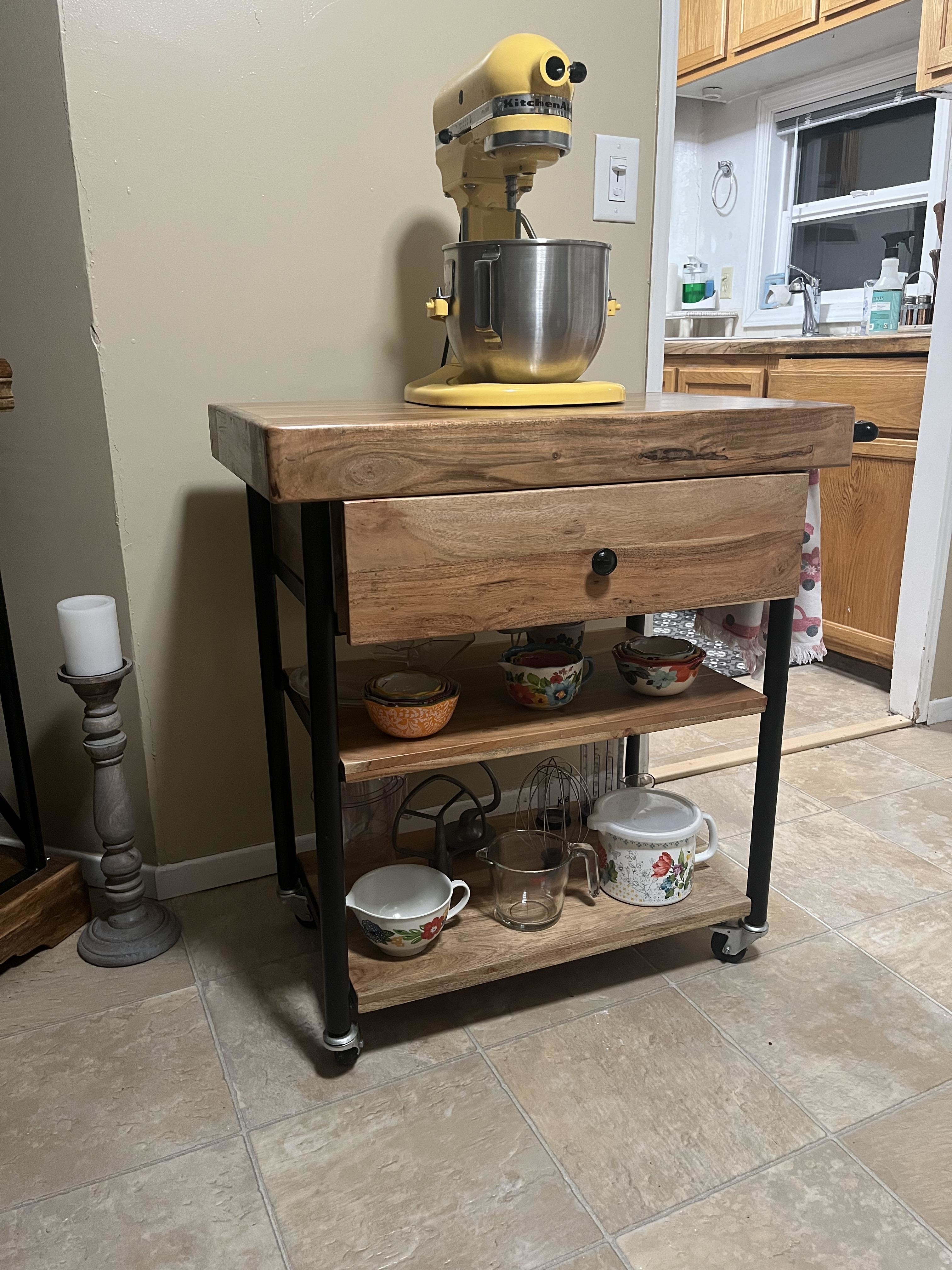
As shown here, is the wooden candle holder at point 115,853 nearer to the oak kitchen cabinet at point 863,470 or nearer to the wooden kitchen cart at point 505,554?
the wooden kitchen cart at point 505,554

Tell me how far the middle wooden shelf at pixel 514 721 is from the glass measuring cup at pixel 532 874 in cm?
18

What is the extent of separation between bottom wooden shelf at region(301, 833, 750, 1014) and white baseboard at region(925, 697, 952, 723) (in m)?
1.12

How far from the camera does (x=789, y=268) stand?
Answer: 3381 mm

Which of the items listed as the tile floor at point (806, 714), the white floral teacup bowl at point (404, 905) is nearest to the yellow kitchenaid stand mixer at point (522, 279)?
the white floral teacup bowl at point (404, 905)

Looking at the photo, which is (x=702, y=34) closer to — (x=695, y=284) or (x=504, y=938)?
(x=695, y=284)

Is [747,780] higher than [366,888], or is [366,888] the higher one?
[366,888]

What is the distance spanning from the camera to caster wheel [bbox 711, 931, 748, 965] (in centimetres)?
135

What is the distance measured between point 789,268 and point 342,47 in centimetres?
248

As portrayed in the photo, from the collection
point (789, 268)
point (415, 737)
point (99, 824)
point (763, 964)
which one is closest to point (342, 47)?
point (415, 737)

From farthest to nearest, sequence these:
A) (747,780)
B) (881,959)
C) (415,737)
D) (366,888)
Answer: (747,780)
(881,959)
(366,888)
(415,737)

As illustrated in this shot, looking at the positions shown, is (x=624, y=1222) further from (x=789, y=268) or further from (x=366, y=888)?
(x=789, y=268)

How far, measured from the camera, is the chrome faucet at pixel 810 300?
3.17 m

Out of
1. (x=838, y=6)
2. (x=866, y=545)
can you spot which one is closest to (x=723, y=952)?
(x=866, y=545)

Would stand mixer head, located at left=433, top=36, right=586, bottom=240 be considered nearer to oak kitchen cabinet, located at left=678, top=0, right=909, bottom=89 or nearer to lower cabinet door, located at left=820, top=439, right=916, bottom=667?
lower cabinet door, located at left=820, top=439, right=916, bottom=667
